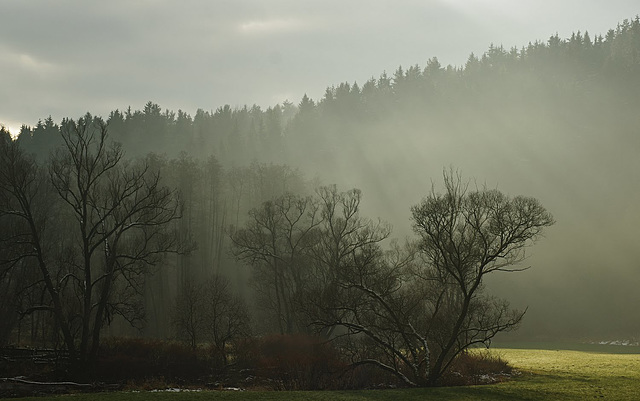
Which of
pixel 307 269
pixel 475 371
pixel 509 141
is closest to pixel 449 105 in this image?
pixel 509 141

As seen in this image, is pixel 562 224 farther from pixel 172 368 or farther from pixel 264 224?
pixel 172 368

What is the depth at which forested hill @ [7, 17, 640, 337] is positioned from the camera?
84.8 meters


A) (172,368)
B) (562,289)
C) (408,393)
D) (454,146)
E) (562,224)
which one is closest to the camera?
(408,393)

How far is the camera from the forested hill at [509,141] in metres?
84.8

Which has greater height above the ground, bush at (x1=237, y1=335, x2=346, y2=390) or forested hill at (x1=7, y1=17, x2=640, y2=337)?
forested hill at (x1=7, y1=17, x2=640, y2=337)

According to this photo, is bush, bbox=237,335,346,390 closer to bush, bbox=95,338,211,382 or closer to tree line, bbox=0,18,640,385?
tree line, bbox=0,18,640,385

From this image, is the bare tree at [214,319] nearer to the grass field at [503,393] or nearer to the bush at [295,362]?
the bush at [295,362]

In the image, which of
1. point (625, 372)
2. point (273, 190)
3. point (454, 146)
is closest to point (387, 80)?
point (454, 146)

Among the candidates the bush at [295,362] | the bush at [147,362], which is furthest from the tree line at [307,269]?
the bush at [147,362]

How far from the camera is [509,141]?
111m

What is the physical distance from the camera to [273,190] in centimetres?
7544

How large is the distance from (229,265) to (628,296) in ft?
207

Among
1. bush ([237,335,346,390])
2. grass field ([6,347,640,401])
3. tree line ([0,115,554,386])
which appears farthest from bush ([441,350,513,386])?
bush ([237,335,346,390])

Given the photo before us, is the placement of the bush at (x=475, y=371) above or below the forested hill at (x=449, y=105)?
below
